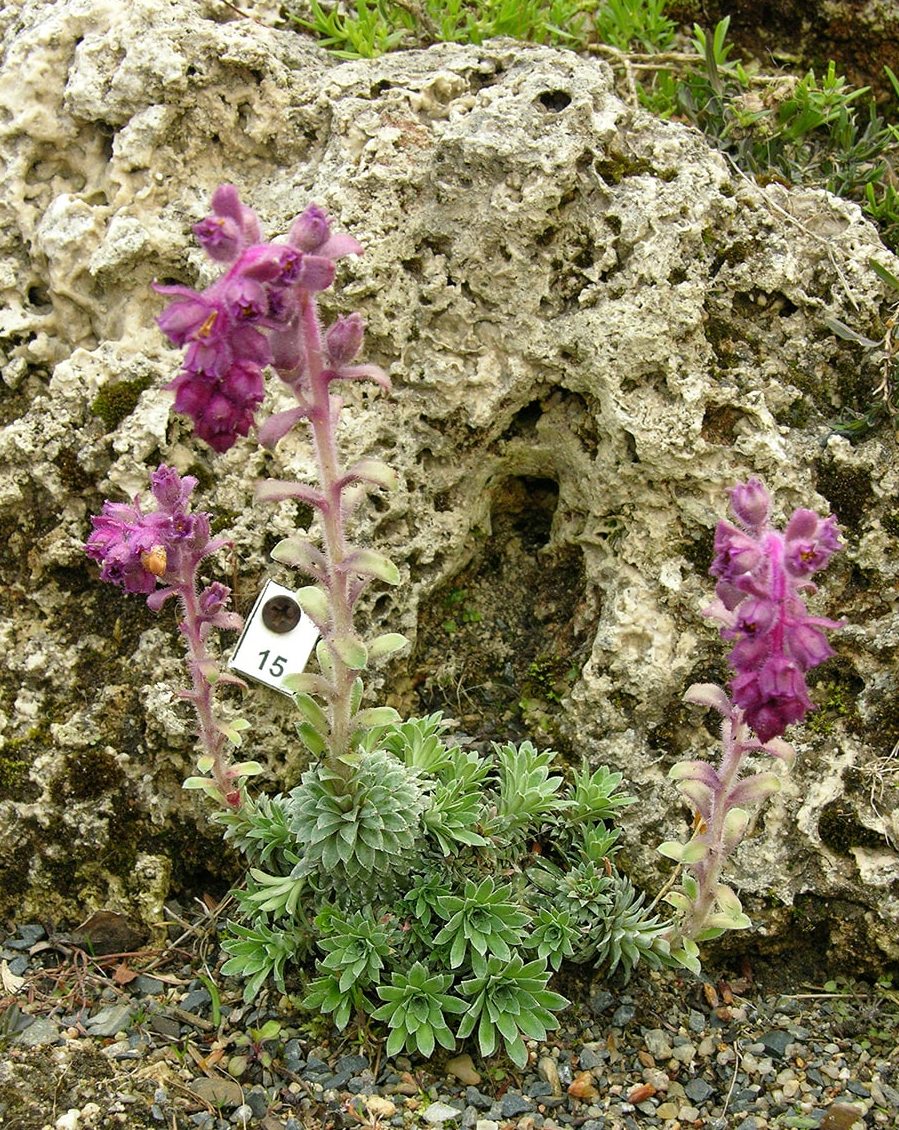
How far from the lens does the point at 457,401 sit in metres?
3.95

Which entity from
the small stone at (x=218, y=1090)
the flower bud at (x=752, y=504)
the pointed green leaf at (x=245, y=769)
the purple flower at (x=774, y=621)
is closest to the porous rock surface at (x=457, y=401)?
the pointed green leaf at (x=245, y=769)

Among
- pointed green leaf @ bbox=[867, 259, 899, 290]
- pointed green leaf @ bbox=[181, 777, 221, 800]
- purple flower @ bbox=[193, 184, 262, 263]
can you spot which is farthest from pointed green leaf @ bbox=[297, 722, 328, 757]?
pointed green leaf @ bbox=[867, 259, 899, 290]

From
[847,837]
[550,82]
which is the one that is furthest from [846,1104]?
[550,82]

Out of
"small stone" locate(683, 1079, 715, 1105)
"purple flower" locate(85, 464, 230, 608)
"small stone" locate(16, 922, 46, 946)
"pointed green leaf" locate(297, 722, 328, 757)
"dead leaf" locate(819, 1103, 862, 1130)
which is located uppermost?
"purple flower" locate(85, 464, 230, 608)

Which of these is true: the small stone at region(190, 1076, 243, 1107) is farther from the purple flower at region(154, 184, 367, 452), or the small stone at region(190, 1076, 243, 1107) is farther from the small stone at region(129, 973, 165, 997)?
the purple flower at region(154, 184, 367, 452)

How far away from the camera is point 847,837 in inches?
143

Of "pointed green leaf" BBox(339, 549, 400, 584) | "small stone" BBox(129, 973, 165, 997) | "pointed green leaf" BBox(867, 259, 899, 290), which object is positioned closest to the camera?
"pointed green leaf" BBox(339, 549, 400, 584)

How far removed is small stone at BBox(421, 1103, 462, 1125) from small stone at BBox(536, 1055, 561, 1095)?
30 cm

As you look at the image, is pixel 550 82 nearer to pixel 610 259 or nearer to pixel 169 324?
pixel 610 259

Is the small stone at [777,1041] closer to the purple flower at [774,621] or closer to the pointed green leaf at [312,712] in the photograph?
the purple flower at [774,621]

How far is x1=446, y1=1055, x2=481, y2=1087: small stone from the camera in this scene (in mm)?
3287

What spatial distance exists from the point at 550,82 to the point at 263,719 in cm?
261

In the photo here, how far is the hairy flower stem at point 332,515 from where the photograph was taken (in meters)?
2.62

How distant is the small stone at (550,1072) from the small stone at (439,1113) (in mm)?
298
